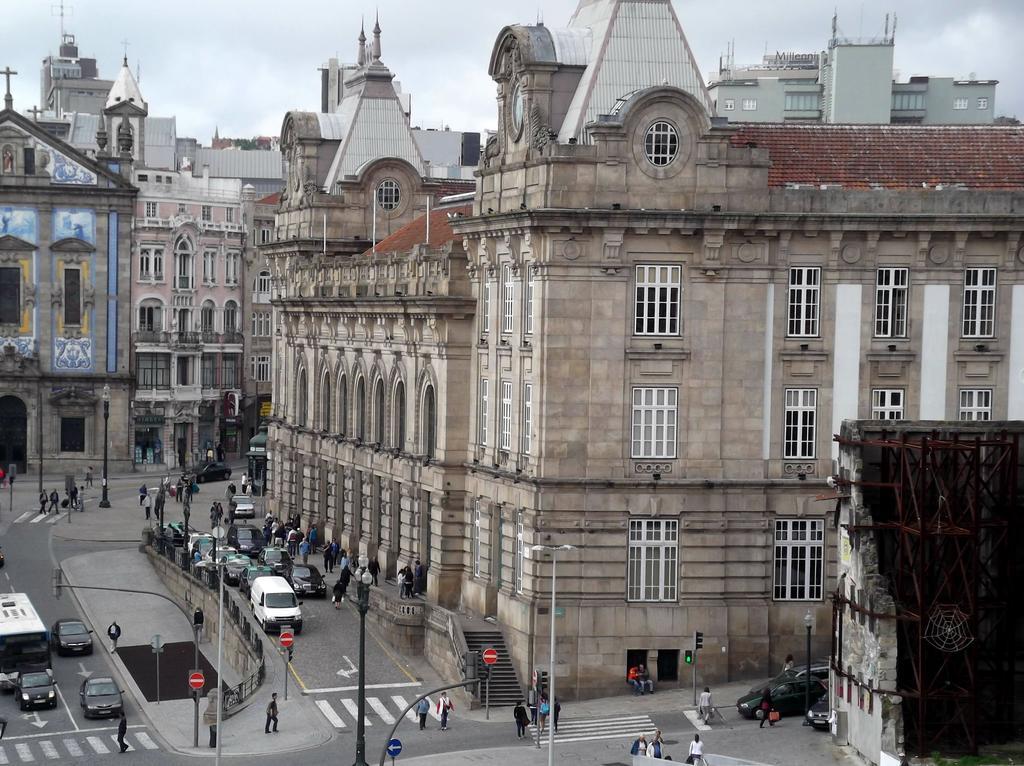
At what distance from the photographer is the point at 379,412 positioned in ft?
304

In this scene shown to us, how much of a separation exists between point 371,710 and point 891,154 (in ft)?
90.1

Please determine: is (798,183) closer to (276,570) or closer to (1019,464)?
(1019,464)

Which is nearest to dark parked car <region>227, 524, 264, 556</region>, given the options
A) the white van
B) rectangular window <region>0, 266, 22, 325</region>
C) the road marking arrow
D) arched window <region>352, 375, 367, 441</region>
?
arched window <region>352, 375, 367, 441</region>

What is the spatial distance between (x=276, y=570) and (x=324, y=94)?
225 ft

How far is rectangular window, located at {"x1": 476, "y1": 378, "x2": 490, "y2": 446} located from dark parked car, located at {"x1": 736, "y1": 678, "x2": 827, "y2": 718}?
1538 cm

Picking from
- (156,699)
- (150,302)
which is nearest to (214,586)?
(156,699)

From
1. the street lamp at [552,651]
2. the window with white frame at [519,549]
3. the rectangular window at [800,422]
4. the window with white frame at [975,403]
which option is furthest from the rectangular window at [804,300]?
the window with white frame at [519,549]

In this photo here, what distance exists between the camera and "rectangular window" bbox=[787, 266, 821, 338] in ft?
238

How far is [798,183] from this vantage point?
72.7 metres

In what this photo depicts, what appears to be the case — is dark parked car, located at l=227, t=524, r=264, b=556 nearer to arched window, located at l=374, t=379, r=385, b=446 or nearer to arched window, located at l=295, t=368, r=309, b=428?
arched window, located at l=295, t=368, r=309, b=428

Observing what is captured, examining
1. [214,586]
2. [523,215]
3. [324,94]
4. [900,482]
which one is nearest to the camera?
[900,482]

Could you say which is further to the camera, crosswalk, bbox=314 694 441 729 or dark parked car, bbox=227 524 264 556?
dark parked car, bbox=227 524 264 556

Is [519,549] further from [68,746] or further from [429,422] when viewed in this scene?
[68,746]

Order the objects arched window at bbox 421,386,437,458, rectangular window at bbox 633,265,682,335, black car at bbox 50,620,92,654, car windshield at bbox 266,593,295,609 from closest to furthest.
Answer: rectangular window at bbox 633,265,682,335 → car windshield at bbox 266,593,295,609 → arched window at bbox 421,386,437,458 → black car at bbox 50,620,92,654
